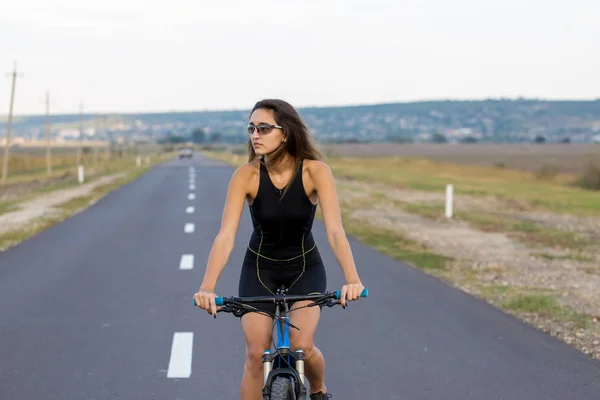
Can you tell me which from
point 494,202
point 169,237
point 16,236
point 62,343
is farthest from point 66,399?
point 494,202

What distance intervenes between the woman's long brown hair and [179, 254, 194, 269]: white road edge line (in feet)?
27.6

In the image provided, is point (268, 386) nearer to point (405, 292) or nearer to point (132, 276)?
point (405, 292)

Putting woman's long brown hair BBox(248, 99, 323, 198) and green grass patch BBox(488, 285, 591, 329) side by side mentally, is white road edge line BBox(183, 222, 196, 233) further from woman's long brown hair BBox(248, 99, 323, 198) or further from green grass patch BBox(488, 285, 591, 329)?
woman's long brown hair BBox(248, 99, 323, 198)

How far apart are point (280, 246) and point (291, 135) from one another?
52cm

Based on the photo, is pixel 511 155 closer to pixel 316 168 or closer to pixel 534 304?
pixel 534 304

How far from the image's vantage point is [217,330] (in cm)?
824

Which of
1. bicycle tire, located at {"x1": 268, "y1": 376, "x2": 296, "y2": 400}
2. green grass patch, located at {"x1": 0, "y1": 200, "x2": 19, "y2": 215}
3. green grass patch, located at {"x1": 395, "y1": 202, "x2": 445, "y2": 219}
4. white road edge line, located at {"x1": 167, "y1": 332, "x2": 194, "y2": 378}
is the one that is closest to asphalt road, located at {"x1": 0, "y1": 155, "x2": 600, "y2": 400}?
white road edge line, located at {"x1": 167, "y1": 332, "x2": 194, "y2": 378}

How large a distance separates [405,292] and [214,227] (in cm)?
865

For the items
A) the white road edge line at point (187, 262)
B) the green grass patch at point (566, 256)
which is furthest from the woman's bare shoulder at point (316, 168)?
the green grass patch at point (566, 256)

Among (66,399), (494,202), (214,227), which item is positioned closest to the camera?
(66,399)

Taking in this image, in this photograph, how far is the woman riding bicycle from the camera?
13.9 ft

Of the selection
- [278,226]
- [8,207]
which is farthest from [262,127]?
[8,207]

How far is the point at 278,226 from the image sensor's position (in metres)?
4.28

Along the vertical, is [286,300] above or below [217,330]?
above
